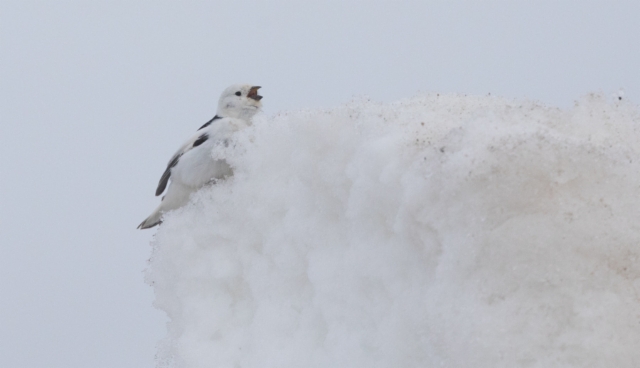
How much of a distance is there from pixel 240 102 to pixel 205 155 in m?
0.89

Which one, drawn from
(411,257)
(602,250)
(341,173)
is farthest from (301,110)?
(602,250)

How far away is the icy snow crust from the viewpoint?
2.19m

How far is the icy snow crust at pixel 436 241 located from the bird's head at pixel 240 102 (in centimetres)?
Answer: 140

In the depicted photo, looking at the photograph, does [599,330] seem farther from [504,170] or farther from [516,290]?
[504,170]

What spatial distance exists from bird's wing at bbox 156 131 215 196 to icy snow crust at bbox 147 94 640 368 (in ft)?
3.42

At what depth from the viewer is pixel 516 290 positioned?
221cm

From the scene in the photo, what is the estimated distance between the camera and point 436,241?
2381 mm

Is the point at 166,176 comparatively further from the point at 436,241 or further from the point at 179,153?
the point at 436,241

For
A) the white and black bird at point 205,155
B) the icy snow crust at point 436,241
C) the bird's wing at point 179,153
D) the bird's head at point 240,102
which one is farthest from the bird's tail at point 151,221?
the icy snow crust at point 436,241

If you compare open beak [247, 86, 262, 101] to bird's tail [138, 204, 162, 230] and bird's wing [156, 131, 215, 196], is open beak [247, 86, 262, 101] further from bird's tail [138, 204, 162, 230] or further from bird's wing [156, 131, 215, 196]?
bird's tail [138, 204, 162, 230]

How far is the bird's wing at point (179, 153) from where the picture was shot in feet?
14.9

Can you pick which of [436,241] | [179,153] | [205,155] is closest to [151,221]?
[179,153]

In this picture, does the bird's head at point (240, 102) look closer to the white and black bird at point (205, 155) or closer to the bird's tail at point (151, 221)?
the white and black bird at point (205, 155)

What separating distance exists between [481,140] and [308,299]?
49.6 inches
